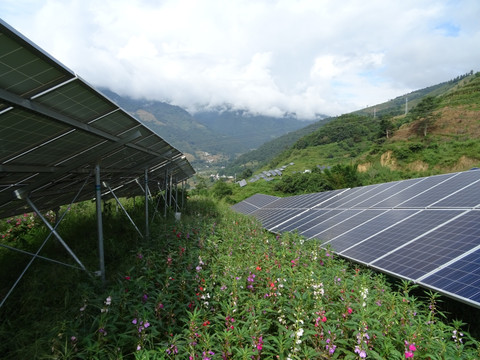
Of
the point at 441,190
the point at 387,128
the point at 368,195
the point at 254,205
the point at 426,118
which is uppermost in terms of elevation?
the point at 426,118

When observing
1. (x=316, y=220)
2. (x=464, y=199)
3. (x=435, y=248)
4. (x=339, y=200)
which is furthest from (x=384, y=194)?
(x=435, y=248)

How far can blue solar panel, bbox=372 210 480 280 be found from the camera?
4758 mm

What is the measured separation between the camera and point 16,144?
3.93 meters

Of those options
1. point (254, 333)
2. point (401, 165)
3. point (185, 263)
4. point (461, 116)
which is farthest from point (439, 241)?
point (461, 116)

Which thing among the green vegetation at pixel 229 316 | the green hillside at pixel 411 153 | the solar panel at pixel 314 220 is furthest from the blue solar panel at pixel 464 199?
the green hillside at pixel 411 153

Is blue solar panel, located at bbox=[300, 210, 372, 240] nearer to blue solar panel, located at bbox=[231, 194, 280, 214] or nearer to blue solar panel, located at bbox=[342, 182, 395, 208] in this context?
blue solar panel, located at bbox=[342, 182, 395, 208]

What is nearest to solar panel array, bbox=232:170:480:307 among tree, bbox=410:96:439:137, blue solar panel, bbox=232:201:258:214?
blue solar panel, bbox=232:201:258:214

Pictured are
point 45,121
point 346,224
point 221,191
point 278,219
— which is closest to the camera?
point 45,121

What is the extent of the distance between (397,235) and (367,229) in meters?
1.08

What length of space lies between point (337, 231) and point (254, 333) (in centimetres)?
546

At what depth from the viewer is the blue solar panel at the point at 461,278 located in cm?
374

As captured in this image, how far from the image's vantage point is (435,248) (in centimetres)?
521

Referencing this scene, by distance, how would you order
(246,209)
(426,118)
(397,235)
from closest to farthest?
(397,235) → (246,209) → (426,118)

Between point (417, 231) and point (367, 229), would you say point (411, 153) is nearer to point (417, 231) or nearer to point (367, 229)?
point (367, 229)
